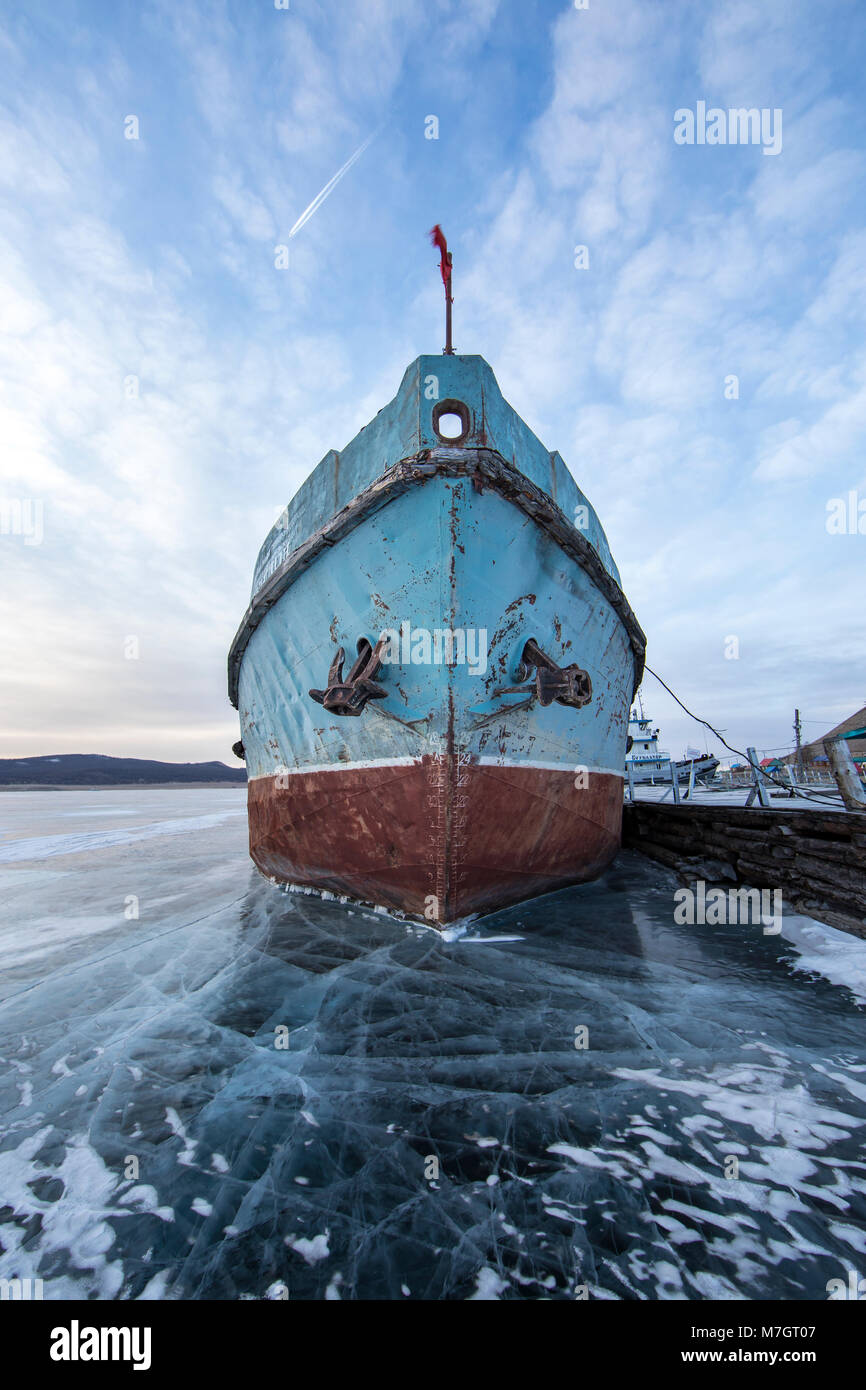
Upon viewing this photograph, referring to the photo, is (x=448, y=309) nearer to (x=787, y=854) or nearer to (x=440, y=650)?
(x=440, y=650)

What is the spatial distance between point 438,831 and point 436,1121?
83.9 inches

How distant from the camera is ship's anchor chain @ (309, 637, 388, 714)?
12.5 feet

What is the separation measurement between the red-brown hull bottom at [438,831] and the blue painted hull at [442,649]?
18 mm

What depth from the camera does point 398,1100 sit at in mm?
2020

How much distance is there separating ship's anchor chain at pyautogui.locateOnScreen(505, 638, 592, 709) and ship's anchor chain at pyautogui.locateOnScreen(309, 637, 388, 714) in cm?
101

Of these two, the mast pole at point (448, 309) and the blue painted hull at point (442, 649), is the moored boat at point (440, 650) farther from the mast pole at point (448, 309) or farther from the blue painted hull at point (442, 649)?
the mast pole at point (448, 309)

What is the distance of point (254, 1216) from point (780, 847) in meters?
5.56

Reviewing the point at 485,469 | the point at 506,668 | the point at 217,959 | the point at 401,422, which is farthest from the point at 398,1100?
the point at 401,422

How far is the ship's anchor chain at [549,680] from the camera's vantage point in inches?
154

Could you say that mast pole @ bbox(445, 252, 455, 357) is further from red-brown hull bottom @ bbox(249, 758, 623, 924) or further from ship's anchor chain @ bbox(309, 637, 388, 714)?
red-brown hull bottom @ bbox(249, 758, 623, 924)

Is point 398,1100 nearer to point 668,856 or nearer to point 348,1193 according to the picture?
point 348,1193

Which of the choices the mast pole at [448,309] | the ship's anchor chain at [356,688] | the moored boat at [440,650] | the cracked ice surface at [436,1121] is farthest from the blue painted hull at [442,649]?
the cracked ice surface at [436,1121]

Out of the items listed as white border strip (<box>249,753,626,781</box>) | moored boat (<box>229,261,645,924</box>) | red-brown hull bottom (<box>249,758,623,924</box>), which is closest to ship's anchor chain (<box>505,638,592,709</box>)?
moored boat (<box>229,261,645,924</box>)
